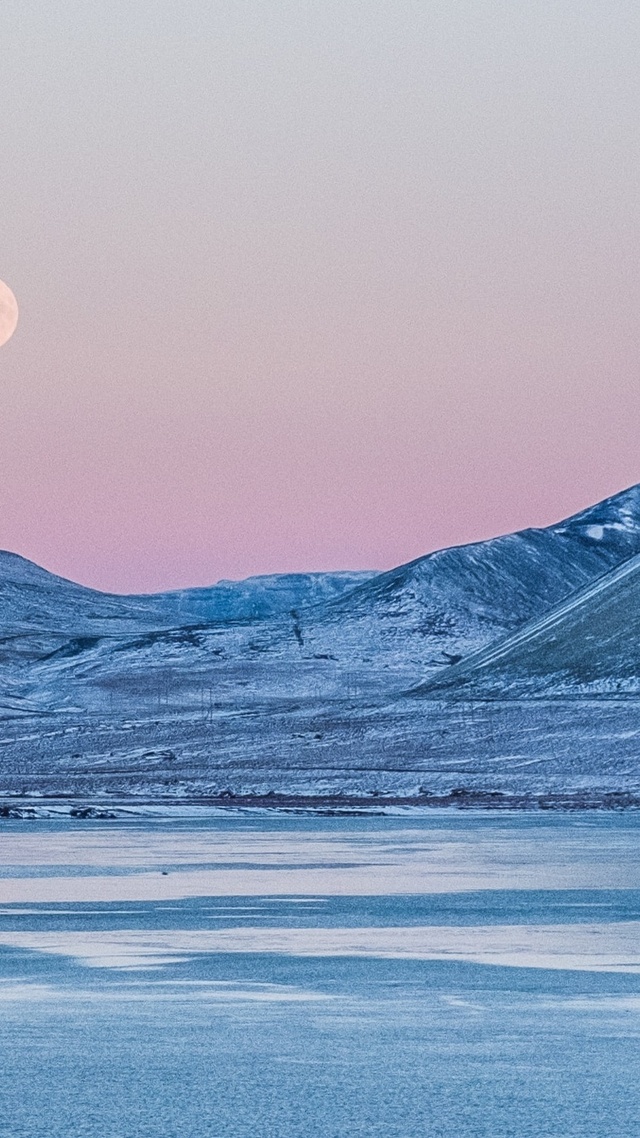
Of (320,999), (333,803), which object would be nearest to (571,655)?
(333,803)

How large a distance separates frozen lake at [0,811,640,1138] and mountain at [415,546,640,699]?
93.3 meters

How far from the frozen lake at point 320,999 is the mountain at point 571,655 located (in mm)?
93302

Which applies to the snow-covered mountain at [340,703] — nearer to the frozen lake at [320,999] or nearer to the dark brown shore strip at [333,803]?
the dark brown shore strip at [333,803]

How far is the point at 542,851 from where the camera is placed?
129 ft

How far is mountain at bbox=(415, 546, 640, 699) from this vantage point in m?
131

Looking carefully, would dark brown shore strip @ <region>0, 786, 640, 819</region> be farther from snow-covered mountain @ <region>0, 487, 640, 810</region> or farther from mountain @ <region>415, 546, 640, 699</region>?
mountain @ <region>415, 546, 640, 699</region>

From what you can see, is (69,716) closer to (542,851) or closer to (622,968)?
(542,851)

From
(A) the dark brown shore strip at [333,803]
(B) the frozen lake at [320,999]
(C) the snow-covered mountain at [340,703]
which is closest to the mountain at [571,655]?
(C) the snow-covered mountain at [340,703]

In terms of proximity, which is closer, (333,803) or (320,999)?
(320,999)

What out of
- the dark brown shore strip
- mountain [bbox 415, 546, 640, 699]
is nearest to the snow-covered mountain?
mountain [bbox 415, 546, 640, 699]

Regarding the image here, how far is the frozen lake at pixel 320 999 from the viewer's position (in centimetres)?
1247

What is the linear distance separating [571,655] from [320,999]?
401 feet

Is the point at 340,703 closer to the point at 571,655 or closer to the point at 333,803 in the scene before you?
the point at 571,655

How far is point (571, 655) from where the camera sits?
454 feet
